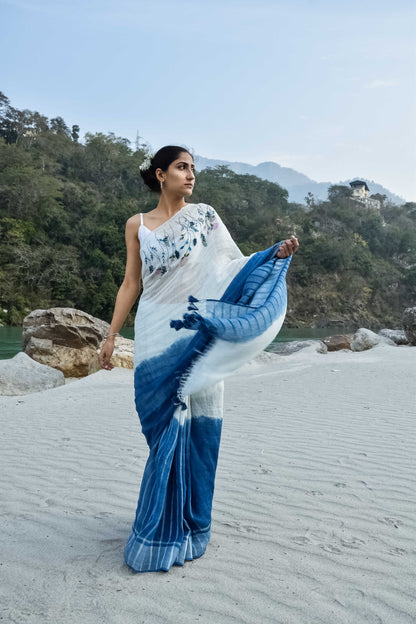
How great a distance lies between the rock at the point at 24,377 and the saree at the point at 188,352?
24.1 feet

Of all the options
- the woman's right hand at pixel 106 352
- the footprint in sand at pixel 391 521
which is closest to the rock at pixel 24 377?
the woman's right hand at pixel 106 352

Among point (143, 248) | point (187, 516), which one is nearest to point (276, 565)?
point (187, 516)

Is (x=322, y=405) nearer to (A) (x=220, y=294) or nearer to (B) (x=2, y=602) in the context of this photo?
(A) (x=220, y=294)

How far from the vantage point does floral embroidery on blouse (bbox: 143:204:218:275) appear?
2.69 metres

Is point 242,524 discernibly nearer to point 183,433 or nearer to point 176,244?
point 183,433

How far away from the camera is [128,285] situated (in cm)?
291

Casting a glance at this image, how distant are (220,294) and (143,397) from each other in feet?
2.17

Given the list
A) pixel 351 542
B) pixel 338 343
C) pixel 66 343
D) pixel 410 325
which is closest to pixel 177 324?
pixel 351 542

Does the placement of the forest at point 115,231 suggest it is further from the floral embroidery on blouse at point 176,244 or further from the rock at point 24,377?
the floral embroidery on blouse at point 176,244

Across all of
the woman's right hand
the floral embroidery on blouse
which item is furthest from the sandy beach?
the floral embroidery on blouse

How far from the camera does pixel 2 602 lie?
2.12 metres

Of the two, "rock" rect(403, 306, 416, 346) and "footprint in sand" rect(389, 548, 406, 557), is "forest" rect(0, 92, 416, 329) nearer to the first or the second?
"rock" rect(403, 306, 416, 346)

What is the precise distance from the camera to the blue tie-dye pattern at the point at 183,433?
234cm

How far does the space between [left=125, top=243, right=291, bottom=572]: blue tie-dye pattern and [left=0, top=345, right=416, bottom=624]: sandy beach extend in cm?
13
